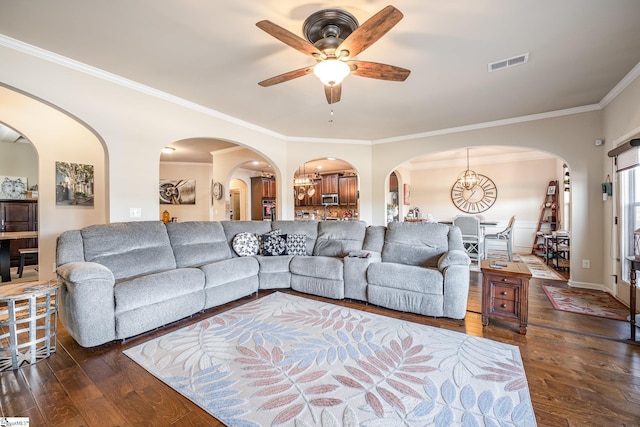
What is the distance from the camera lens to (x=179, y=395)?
1.68 m

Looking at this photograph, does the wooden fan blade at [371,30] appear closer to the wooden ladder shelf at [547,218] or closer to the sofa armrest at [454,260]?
the sofa armrest at [454,260]

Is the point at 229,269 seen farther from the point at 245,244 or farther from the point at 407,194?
the point at 407,194

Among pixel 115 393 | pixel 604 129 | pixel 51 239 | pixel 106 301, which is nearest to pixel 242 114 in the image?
pixel 106 301

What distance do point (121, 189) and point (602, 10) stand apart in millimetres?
4900

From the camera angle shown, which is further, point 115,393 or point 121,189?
point 121,189

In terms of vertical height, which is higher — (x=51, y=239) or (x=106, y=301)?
(x=51, y=239)

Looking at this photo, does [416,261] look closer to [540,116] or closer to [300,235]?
[300,235]

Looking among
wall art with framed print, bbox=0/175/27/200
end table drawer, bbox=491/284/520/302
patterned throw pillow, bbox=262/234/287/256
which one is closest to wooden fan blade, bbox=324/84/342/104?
patterned throw pillow, bbox=262/234/287/256

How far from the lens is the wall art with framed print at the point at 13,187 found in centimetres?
584

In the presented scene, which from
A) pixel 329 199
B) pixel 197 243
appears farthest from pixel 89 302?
pixel 329 199

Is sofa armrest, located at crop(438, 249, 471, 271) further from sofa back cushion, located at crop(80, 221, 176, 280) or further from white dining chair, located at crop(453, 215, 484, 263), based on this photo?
sofa back cushion, located at crop(80, 221, 176, 280)

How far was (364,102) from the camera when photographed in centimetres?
380

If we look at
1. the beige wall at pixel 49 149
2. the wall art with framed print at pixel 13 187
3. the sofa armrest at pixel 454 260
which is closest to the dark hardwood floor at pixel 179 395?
the sofa armrest at pixel 454 260

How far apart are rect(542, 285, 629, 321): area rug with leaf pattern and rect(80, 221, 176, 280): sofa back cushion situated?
470cm
